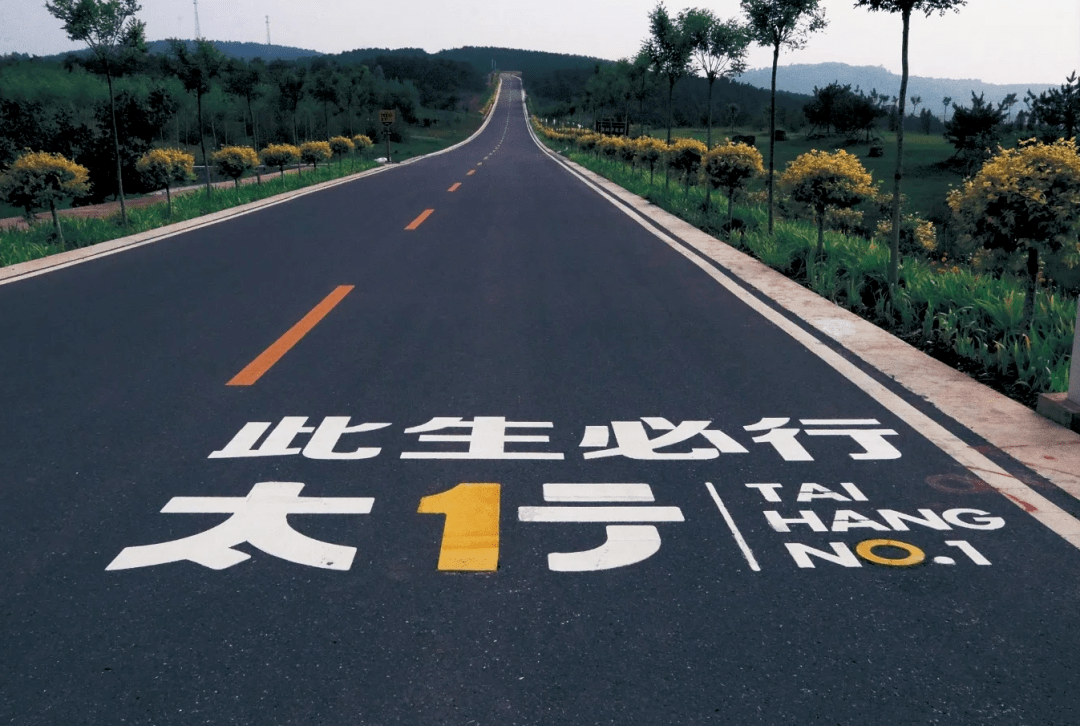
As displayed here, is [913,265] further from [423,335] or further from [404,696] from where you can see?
[404,696]

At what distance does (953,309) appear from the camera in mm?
7848

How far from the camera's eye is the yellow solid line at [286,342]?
6.21 metres

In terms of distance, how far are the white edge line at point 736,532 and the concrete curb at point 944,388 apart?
1.76 metres

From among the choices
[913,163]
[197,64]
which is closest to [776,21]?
[197,64]

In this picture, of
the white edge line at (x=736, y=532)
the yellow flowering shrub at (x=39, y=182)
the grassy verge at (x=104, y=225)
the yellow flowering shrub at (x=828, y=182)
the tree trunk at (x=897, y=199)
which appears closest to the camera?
the white edge line at (x=736, y=532)

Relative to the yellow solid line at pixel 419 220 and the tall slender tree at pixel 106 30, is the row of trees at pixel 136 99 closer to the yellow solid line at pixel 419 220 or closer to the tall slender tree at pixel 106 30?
the tall slender tree at pixel 106 30

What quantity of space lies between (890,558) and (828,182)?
27.1 ft

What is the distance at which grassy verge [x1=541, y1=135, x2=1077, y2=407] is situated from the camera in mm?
6238

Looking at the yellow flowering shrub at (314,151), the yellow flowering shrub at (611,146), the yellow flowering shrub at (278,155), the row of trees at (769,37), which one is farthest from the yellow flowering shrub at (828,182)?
the yellow flowering shrub at (314,151)

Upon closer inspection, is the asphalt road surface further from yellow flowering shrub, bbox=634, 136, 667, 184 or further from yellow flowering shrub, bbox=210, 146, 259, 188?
yellow flowering shrub, bbox=634, 136, 667, 184

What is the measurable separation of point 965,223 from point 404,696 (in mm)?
6534

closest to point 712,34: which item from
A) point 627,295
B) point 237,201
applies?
point 237,201

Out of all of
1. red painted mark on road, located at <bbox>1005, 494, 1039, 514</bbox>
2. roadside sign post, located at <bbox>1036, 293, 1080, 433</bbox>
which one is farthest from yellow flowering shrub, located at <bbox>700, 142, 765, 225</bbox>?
red painted mark on road, located at <bbox>1005, 494, 1039, 514</bbox>

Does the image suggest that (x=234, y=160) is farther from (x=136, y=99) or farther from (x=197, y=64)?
(x=136, y=99)
